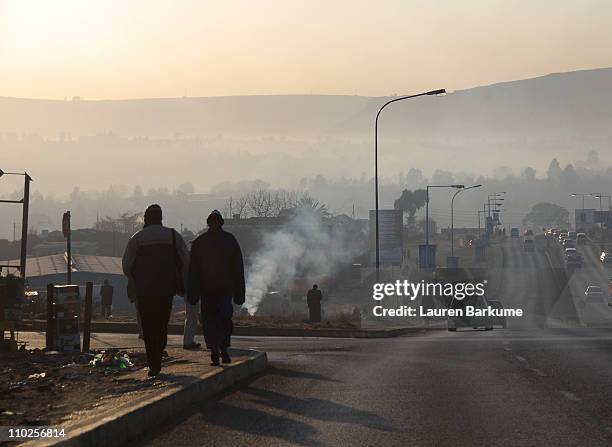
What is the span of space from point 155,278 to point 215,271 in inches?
60.6

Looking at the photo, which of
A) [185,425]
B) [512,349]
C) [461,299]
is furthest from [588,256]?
[185,425]

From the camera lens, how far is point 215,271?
16641 mm

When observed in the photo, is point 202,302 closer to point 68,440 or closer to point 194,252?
point 194,252

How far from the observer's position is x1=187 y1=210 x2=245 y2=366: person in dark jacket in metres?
16.6

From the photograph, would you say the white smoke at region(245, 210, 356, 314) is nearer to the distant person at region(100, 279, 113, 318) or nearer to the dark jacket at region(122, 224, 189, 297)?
the distant person at region(100, 279, 113, 318)

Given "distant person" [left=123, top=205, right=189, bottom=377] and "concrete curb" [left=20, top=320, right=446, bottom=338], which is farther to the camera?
"concrete curb" [left=20, top=320, right=446, bottom=338]

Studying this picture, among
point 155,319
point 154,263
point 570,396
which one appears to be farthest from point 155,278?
point 570,396

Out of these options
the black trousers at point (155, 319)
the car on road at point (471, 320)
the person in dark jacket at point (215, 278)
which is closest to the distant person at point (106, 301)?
the car on road at point (471, 320)

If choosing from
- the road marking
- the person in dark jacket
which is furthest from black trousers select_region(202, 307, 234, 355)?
the road marking

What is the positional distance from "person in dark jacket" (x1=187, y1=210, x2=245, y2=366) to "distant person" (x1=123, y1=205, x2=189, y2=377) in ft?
2.91

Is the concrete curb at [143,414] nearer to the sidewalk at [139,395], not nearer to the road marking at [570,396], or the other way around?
the sidewalk at [139,395]

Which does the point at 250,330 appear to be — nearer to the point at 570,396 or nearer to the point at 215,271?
the point at 215,271

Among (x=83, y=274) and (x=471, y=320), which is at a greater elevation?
(x=83, y=274)

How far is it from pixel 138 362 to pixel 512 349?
28.7 feet
